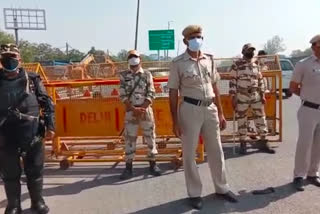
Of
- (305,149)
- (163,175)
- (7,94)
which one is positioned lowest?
(163,175)

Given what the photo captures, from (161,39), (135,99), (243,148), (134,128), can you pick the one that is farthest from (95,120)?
(161,39)

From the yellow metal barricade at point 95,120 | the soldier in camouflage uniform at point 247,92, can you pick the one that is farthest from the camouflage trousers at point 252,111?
the yellow metal barricade at point 95,120

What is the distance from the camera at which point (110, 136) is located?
7.13m

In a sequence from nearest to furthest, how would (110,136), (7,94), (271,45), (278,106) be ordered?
1. (7,94)
2. (110,136)
3. (278,106)
4. (271,45)

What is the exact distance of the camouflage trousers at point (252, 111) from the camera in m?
7.32

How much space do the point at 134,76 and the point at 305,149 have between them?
8.34 feet

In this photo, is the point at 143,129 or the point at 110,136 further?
the point at 110,136

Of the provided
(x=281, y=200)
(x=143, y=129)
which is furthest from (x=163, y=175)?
(x=281, y=200)

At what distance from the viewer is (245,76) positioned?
23.8ft

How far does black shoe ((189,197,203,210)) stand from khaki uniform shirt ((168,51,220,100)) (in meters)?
1.16

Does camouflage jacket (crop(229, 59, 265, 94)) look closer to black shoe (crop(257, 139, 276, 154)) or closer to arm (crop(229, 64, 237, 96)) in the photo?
arm (crop(229, 64, 237, 96))

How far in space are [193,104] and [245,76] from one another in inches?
111

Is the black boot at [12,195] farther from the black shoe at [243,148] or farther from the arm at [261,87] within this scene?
the arm at [261,87]

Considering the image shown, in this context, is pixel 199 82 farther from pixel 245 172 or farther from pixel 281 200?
pixel 245 172
